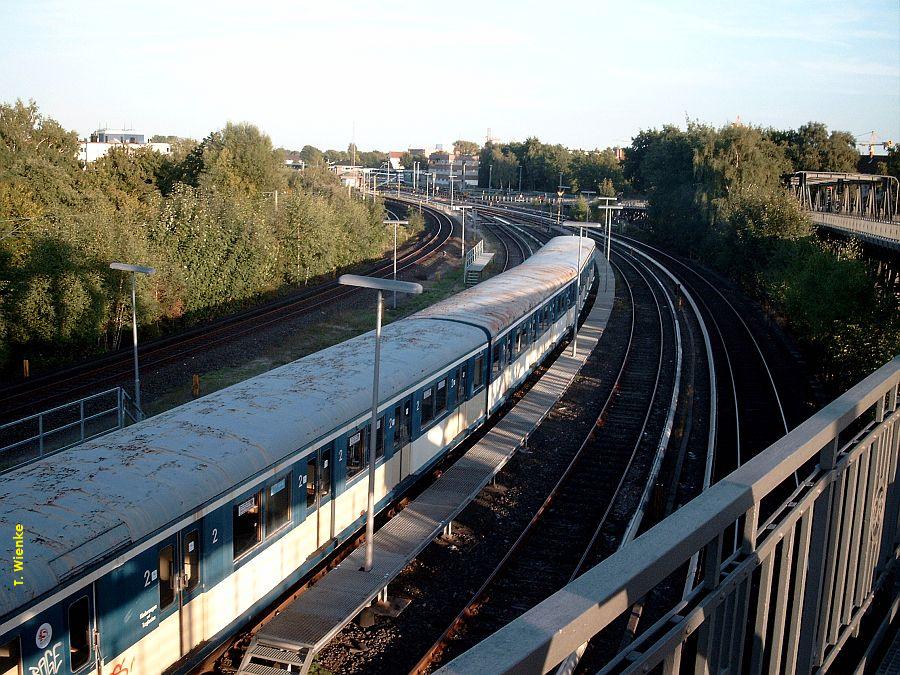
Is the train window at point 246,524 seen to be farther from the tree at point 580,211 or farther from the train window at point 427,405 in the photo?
the tree at point 580,211

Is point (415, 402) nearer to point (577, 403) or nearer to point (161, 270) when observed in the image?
point (577, 403)

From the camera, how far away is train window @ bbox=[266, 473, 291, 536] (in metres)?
10.1

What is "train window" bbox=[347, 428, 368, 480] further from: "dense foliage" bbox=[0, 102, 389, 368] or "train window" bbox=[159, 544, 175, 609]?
"dense foliage" bbox=[0, 102, 389, 368]

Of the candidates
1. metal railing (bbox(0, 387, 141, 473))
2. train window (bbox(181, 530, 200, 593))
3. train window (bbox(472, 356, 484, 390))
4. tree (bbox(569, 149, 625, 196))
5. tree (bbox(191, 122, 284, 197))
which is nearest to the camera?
train window (bbox(181, 530, 200, 593))

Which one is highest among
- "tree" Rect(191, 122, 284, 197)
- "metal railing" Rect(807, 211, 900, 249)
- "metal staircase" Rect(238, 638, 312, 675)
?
"tree" Rect(191, 122, 284, 197)

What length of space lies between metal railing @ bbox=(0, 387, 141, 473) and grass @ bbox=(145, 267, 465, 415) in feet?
3.72

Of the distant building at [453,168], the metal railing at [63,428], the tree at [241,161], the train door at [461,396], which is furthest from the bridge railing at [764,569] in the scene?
the distant building at [453,168]

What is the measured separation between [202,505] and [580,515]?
8.19m

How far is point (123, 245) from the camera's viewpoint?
2598 centimetres

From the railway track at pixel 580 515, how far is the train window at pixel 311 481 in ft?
8.21

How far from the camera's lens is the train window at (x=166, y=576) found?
8.26m

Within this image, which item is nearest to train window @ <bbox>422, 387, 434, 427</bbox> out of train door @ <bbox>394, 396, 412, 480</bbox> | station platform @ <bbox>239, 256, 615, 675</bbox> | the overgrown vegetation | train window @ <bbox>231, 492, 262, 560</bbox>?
train door @ <bbox>394, 396, 412, 480</bbox>

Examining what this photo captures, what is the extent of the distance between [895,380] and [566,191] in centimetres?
11365

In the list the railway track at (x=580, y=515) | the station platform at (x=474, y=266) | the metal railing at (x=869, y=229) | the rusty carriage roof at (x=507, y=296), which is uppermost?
the metal railing at (x=869, y=229)
